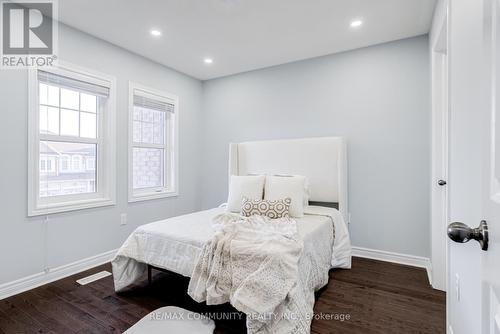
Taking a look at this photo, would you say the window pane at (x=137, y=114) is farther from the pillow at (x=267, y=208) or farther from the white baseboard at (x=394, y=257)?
the white baseboard at (x=394, y=257)

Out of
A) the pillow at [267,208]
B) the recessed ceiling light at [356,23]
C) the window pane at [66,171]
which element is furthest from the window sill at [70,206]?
the recessed ceiling light at [356,23]

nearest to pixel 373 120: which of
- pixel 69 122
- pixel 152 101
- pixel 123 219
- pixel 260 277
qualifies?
pixel 260 277

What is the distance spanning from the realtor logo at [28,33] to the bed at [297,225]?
1.89m

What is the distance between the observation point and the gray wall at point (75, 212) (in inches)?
89.3

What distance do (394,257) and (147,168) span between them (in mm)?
3348

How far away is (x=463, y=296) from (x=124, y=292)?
243 centimetres

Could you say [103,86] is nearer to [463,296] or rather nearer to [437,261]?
[463,296]

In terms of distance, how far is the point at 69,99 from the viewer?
9.21 feet

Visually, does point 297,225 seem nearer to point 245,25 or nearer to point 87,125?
point 245,25

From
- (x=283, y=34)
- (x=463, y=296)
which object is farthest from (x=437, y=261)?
(x=283, y=34)

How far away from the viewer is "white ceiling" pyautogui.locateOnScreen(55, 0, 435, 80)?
7.73 feet

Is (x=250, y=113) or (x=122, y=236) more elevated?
(x=250, y=113)

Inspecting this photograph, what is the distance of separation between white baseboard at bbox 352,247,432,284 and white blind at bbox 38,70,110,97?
3.54m

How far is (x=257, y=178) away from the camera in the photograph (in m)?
3.04
